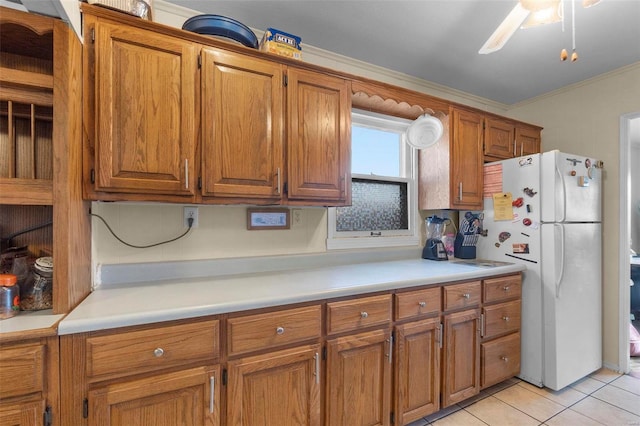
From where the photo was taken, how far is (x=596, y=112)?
249 cm

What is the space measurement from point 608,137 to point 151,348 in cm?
350

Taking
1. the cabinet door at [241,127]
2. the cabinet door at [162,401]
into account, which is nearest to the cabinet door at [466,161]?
the cabinet door at [241,127]

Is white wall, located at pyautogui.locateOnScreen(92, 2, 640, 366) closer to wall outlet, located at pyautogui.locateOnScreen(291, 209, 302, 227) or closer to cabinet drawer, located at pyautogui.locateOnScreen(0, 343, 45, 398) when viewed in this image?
wall outlet, located at pyautogui.locateOnScreen(291, 209, 302, 227)

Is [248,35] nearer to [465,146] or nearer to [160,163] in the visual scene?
[160,163]

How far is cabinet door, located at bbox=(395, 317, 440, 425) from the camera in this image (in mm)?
1581

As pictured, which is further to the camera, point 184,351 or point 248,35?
point 248,35

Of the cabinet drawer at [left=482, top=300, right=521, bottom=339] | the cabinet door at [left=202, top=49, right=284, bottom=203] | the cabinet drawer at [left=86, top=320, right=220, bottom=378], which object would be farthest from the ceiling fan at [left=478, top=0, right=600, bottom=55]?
the cabinet drawer at [left=86, top=320, right=220, bottom=378]

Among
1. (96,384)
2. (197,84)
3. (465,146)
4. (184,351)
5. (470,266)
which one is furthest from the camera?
(465,146)

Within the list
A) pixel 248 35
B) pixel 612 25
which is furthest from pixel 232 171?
pixel 612 25

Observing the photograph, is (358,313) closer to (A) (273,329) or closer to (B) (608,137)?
(A) (273,329)

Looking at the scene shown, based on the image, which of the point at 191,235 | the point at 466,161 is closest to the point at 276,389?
the point at 191,235

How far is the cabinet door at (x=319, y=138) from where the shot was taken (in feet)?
5.32

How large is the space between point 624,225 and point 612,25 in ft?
4.94

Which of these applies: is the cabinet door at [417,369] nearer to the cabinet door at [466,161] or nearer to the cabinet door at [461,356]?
the cabinet door at [461,356]
